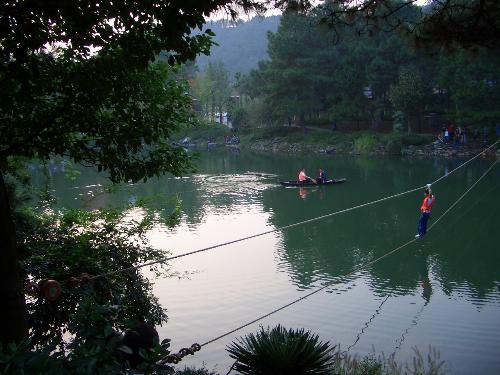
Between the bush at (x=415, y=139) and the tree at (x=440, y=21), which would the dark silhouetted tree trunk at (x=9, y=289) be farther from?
the bush at (x=415, y=139)

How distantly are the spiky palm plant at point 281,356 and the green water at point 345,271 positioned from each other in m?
4.46

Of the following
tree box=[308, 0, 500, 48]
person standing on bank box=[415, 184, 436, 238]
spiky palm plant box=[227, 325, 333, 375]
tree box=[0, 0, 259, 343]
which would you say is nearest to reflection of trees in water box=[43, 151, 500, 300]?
person standing on bank box=[415, 184, 436, 238]

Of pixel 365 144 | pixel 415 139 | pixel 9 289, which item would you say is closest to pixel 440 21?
pixel 9 289

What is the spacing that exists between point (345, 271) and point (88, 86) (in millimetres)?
11099

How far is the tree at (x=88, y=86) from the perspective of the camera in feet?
12.4

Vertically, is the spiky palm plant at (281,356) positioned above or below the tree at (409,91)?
below

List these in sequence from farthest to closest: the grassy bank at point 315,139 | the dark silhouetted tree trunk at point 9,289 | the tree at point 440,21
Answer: the grassy bank at point 315,139, the tree at point 440,21, the dark silhouetted tree trunk at point 9,289

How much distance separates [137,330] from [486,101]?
3756 cm

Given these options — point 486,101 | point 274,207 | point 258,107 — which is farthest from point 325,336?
point 258,107

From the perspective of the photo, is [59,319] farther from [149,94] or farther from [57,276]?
[149,94]

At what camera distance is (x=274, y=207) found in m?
23.9

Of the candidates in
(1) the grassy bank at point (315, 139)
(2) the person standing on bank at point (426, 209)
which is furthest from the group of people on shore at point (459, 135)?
(2) the person standing on bank at point (426, 209)

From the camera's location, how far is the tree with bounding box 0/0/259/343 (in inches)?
148

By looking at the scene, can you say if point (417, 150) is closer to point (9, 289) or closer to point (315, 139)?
point (315, 139)
